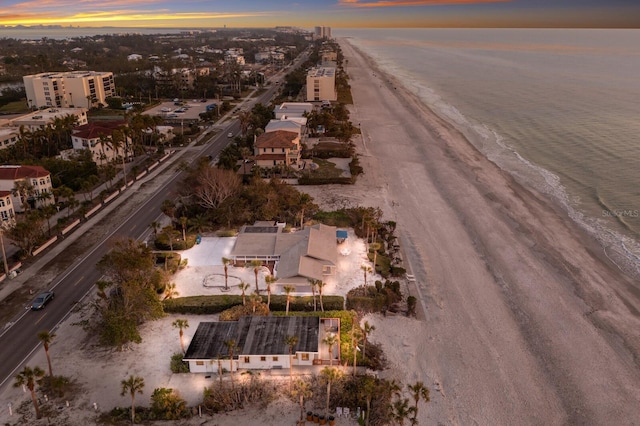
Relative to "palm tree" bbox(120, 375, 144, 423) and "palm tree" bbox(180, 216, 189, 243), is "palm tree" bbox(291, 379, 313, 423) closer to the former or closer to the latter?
"palm tree" bbox(120, 375, 144, 423)

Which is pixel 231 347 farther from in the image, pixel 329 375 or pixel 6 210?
pixel 6 210

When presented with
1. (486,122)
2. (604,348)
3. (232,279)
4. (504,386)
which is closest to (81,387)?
(232,279)

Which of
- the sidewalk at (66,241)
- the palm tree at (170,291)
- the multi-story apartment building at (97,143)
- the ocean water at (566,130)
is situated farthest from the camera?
the multi-story apartment building at (97,143)

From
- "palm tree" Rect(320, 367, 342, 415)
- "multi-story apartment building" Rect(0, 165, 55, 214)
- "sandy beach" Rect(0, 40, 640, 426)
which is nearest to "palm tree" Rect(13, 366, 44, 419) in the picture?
"sandy beach" Rect(0, 40, 640, 426)

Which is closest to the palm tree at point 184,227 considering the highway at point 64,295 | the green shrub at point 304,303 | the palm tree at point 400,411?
the highway at point 64,295

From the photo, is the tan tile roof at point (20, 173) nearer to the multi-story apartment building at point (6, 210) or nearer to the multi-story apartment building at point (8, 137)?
the multi-story apartment building at point (6, 210)
